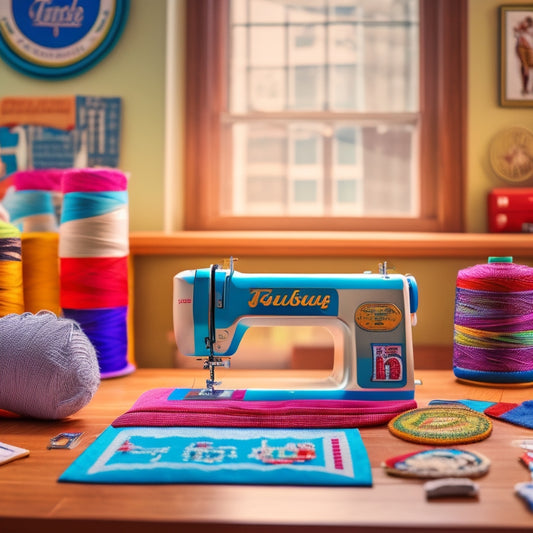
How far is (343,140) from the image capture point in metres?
2.30

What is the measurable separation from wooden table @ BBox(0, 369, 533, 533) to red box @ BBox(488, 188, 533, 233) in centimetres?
113

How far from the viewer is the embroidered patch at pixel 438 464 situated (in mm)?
982

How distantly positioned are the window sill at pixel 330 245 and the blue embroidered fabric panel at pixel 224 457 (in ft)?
2.70

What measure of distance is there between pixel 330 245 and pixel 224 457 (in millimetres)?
994

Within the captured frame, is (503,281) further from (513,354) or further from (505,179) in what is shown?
(505,179)

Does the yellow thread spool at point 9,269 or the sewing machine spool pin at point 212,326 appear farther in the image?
the yellow thread spool at point 9,269

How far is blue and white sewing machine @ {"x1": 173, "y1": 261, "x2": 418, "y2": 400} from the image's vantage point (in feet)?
4.54

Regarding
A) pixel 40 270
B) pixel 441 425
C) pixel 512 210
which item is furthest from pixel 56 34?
pixel 441 425

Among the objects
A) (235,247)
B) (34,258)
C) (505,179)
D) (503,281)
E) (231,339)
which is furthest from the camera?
(505,179)

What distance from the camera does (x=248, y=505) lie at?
891mm

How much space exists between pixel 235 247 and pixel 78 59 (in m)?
0.78

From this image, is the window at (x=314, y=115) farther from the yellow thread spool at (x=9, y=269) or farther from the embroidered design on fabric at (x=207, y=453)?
the embroidered design on fabric at (x=207, y=453)

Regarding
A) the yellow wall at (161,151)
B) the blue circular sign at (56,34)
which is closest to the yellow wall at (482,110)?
the yellow wall at (161,151)

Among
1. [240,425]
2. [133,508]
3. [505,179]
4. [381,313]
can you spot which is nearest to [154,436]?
[240,425]
